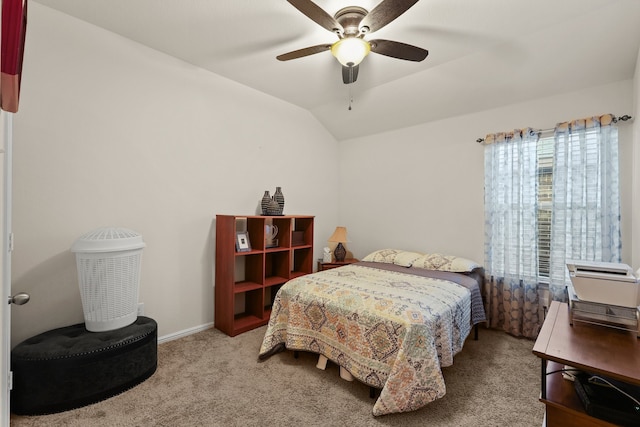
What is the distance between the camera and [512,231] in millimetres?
2902

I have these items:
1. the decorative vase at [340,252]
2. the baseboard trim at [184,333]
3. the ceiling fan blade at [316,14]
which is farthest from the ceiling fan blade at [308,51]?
the baseboard trim at [184,333]

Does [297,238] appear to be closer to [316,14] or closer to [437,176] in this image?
[437,176]

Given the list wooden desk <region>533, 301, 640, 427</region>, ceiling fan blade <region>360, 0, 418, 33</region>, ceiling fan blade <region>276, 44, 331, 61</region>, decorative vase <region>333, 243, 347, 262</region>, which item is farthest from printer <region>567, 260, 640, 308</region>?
decorative vase <region>333, 243, 347, 262</region>

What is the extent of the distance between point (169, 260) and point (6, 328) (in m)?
1.26

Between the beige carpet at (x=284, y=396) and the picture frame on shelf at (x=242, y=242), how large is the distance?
946mm

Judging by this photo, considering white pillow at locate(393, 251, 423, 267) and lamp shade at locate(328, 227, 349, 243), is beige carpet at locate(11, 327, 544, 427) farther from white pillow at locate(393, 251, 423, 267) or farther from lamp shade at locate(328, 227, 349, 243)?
lamp shade at locate(328, 227, 349, 243)

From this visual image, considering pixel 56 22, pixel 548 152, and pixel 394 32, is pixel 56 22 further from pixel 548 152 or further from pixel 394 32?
pixel 548 152

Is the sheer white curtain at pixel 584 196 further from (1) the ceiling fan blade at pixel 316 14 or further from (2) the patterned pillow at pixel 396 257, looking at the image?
(1) the ceiling fan blade at pixel 316 14

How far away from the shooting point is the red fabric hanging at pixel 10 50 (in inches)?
36.5

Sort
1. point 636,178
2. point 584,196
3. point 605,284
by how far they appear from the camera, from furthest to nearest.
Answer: point 584,196 < point 636,178 < point 605,284

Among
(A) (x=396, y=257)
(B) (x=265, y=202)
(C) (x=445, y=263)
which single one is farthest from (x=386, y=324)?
(B) (x=265, y=202)

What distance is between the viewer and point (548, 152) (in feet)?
8.99

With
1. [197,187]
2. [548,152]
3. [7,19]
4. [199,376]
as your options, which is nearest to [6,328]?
[199,376]

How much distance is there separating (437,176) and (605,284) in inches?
86.3
